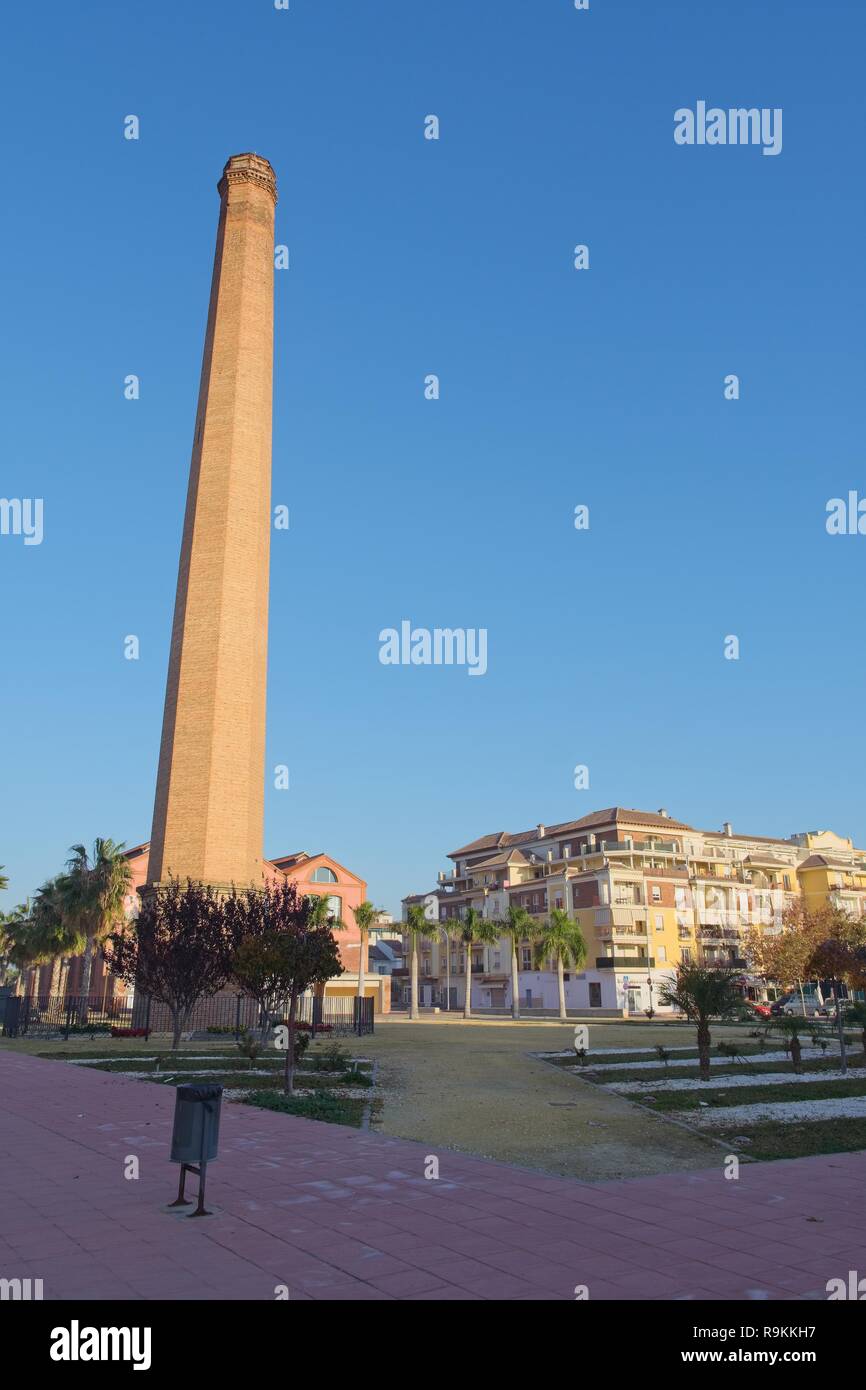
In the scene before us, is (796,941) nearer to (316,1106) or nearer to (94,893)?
(94,893)

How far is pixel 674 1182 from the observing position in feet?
31.9

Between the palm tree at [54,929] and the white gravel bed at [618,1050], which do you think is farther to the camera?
the palm tree at [54,929]

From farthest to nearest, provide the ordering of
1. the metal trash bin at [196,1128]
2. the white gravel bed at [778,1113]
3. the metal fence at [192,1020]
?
the metal fence at [192,1020], the white gravel bed at [778,1113], the metal trash bin at [196,1128]

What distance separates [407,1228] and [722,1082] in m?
14.1

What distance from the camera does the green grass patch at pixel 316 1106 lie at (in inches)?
561

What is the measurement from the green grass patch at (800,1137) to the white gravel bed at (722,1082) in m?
4.57

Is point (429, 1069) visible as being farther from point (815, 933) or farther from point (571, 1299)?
point (815, 933)

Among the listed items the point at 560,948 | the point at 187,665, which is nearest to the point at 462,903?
the point at 560,948

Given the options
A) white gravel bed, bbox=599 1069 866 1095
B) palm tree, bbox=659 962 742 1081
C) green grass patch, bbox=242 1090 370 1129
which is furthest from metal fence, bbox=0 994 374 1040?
green grass patch, bbox=242 1090 370 1129

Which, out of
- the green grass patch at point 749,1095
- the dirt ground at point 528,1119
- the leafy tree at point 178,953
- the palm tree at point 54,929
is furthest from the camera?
the palm tree at point 54,929

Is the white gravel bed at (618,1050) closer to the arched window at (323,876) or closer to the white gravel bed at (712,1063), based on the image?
the white gravel bed at (712,1063)

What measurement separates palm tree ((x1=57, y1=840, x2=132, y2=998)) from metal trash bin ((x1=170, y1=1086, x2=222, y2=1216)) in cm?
3940

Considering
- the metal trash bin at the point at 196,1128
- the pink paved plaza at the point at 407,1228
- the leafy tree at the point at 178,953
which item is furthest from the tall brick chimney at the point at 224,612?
the metal trash bin at the point at 196,1128

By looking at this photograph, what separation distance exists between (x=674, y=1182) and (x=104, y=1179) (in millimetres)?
5648
